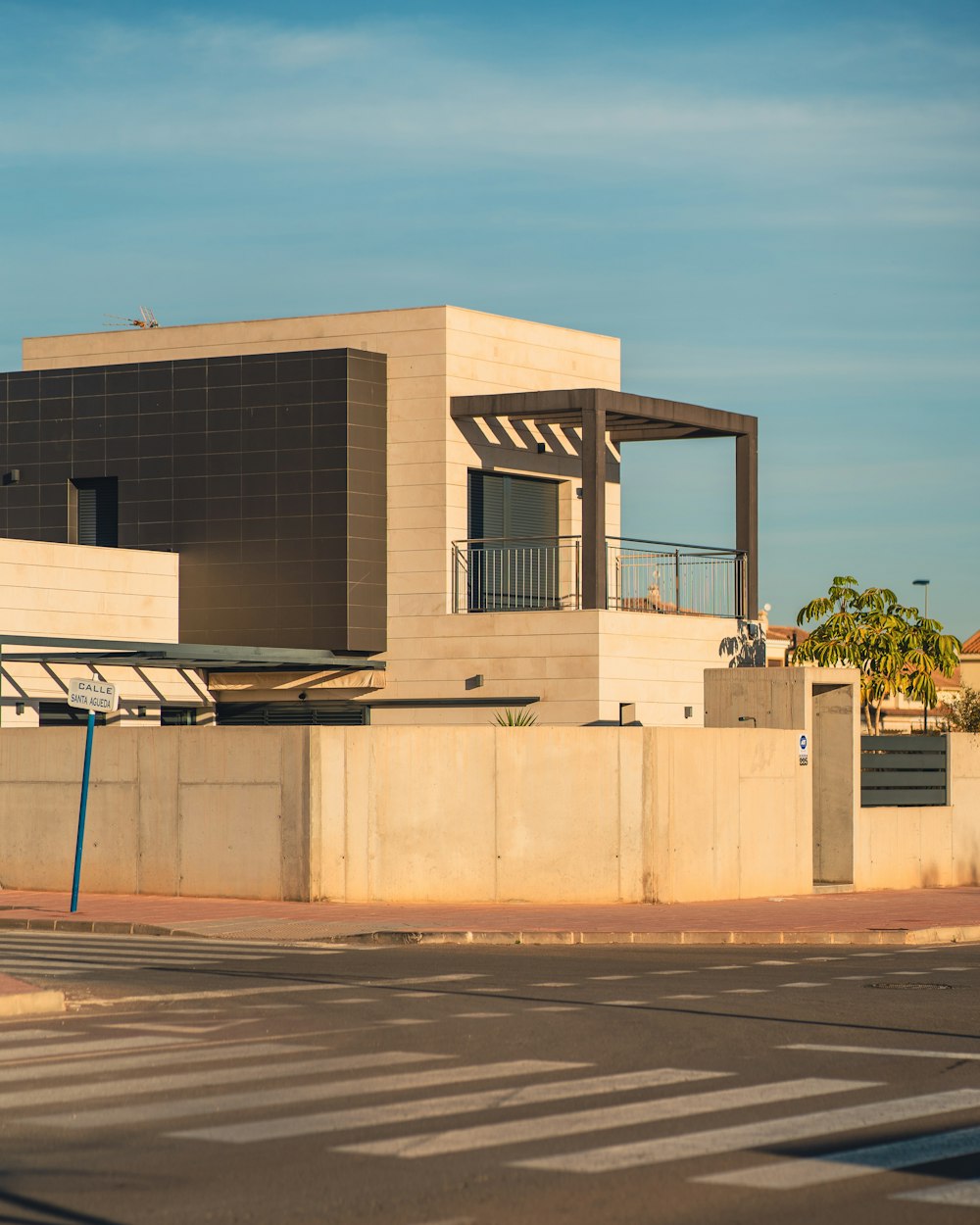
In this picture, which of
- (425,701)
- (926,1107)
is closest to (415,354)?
(425,701)

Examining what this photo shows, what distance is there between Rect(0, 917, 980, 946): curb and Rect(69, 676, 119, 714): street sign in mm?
2512

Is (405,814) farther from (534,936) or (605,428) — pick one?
(605,428)

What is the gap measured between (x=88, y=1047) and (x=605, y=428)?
2236cm

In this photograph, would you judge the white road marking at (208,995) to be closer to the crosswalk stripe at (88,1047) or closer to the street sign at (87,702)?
the crosswalk stripe at (88,1047)

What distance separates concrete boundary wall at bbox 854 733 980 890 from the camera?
28891 millimetres

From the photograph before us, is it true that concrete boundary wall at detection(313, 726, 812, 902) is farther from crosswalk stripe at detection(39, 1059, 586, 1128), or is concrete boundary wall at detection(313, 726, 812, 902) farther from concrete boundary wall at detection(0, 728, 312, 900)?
crosswalk stripe at detection(39, 1059, 586, 1128)

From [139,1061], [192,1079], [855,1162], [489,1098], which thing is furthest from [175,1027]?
[855,1162]

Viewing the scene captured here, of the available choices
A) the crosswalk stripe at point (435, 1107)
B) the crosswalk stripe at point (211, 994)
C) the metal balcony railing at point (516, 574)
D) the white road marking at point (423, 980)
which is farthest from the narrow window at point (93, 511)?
the crosswalk stripe at point (435, 1107)

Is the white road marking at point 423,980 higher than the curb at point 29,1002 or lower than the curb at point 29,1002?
lower

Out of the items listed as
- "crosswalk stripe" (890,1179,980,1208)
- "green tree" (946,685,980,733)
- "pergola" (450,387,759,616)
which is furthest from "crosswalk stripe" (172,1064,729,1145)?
"green tree" (946,685,980,733)

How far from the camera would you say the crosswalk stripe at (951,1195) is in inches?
299

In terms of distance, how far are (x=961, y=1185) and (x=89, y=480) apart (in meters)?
29.7

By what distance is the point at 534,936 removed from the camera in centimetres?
2050

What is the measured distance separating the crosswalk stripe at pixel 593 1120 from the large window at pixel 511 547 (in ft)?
76.4
